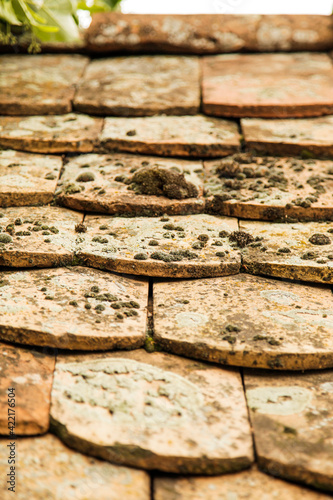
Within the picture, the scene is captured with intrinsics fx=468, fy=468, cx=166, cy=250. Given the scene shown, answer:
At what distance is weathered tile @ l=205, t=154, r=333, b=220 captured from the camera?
1.64m

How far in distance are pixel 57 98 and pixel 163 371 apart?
4.95 ft

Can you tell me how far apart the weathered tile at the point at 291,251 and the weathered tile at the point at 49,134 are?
79cm

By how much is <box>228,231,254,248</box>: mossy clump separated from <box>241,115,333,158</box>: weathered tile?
56 cm

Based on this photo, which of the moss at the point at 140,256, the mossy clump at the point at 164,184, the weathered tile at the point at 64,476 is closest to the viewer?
the weathered tile at the point at 64,476

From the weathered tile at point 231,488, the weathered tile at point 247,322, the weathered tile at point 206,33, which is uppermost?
the weathered tile at point 206,33

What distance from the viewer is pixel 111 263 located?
4.66 ft

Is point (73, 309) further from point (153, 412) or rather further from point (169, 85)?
point (169, 85)

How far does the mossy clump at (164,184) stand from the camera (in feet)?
5.41

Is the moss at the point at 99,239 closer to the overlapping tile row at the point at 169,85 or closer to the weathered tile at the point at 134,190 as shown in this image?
the weathered tile at the point at 134,190

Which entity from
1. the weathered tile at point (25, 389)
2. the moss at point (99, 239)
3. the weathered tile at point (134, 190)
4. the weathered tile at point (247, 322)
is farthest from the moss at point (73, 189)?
the weathered tile at point (25, 389)

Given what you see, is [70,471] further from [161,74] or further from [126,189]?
[161,74]

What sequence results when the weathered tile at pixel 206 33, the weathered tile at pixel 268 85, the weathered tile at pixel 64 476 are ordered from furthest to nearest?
the weathered tile at pixel 206 33 < the weathered tile at pixel 268 85 < the weathered tile at pixel 64 476

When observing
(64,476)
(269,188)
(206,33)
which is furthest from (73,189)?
(206,33)

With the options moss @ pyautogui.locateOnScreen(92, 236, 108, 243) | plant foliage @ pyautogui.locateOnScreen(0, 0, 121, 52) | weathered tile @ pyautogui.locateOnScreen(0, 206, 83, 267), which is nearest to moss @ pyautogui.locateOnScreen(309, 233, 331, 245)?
moss @ pyautogui.locateOnScreen(92, 236, 108, 243)
